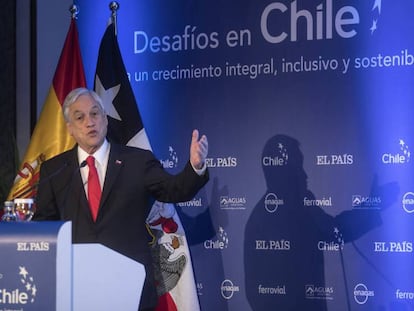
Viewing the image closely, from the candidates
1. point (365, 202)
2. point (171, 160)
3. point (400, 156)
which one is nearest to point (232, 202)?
point (171, 160)

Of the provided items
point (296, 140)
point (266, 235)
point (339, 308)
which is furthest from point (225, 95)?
point (339, 308)

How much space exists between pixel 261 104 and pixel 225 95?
0.26 m

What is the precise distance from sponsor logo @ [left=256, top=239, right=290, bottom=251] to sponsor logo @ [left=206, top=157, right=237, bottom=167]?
0.53 m

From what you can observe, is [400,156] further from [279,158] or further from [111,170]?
[111,170]

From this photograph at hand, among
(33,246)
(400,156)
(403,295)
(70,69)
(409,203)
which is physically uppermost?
(70,69)

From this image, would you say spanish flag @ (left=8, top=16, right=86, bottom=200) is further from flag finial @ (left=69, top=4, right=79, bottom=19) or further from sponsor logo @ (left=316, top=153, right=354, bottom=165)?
sponsor logo @ (left=316, top=153, right=354, bottom=165)

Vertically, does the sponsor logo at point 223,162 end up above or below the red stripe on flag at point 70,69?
below

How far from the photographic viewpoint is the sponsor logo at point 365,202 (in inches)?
175

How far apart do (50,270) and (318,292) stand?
2837 mm

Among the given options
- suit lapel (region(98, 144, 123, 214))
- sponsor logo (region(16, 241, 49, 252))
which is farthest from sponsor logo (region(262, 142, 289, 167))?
sponsor logo (region(16, 241, 49, 252))

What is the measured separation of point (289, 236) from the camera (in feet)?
15.4

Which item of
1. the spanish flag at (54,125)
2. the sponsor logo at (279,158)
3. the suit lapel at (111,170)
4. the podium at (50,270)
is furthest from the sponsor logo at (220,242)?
the podium at (50,270)

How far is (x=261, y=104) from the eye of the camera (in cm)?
484

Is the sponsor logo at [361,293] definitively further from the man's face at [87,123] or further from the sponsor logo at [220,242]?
the man's face at [87,123]
